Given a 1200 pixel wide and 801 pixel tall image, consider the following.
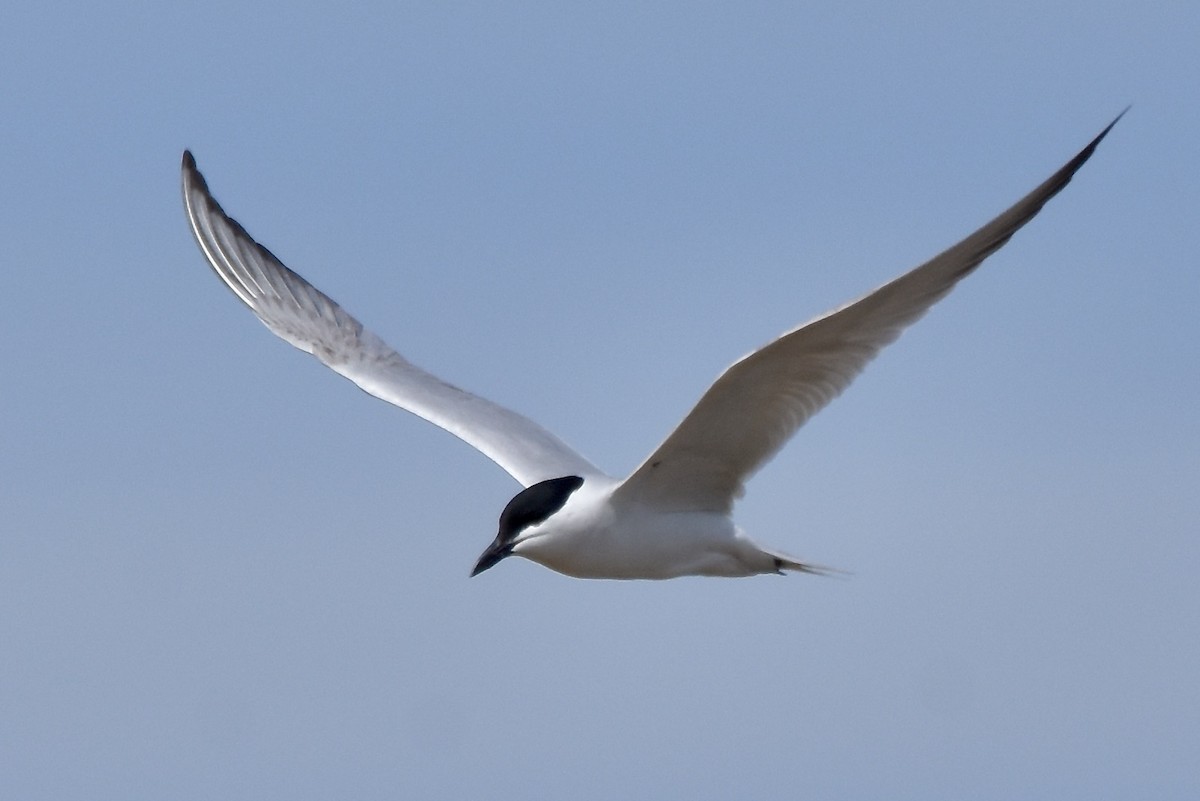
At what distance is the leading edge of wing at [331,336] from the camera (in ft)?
39.5

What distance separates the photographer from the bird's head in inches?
392

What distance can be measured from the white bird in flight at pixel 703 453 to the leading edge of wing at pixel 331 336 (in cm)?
3

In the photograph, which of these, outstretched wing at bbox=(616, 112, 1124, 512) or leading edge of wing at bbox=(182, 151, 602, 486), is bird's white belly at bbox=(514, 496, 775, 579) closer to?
outstretched wing at bbox=(616, 112, 1124, 512)

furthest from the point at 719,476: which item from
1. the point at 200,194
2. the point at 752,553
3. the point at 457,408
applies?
the point at 200,194

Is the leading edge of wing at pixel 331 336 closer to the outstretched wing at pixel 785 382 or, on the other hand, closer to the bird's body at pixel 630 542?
the bird's body at pixel 630 542

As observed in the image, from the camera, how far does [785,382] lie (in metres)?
9.34

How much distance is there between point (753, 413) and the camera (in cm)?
951

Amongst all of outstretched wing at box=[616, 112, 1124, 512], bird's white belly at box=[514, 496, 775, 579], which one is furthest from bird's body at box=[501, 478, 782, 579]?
outstretched wing at box=[616, 112, 1124, 512]

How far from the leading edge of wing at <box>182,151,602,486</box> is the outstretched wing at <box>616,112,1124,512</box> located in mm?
1953

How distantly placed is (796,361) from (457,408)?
3.64 m

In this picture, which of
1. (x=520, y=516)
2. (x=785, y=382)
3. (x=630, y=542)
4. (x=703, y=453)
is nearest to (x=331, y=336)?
(x=520, y=516)

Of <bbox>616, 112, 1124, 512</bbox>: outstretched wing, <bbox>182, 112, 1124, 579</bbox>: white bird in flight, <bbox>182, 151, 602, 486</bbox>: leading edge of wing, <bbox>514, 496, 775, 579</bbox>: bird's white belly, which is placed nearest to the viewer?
<bbox>616, 112, 1124, 512</bbox>: outstretched wing

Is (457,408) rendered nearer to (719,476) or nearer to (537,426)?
(537,426)

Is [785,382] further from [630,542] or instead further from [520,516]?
[520,516]
